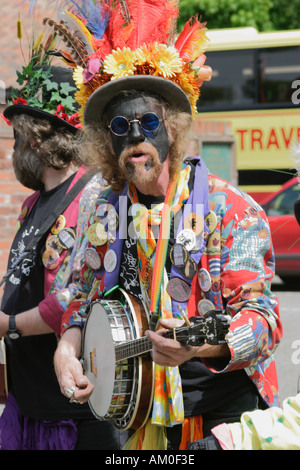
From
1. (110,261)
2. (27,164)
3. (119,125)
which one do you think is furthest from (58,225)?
(119,125)

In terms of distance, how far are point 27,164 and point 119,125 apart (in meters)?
1.01

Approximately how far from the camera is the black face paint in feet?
8.82

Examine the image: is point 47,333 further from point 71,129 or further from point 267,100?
point 267,100

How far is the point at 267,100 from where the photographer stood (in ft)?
49.1

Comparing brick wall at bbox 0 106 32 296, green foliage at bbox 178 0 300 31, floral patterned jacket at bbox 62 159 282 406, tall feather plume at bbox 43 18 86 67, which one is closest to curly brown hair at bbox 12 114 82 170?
tall feather plume at bbox 43 18 86 67

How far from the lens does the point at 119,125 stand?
8.95 ft

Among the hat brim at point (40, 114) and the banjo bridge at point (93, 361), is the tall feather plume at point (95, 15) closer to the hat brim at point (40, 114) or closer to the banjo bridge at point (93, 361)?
the hat brim at point (40, 114)

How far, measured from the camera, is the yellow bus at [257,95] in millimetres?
14781

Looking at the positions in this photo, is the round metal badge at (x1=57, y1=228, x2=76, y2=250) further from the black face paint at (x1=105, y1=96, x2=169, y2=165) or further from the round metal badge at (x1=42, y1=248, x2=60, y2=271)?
the black face paint at (x1=105, y1=96, x2=169, y2=165)

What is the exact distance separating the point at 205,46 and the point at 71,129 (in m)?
0.96

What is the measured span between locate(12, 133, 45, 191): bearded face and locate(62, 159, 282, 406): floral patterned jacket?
1199 millimetres

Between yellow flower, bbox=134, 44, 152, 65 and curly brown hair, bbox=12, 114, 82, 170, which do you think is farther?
curly brown hair, bbox=12, 114, 82, 170
